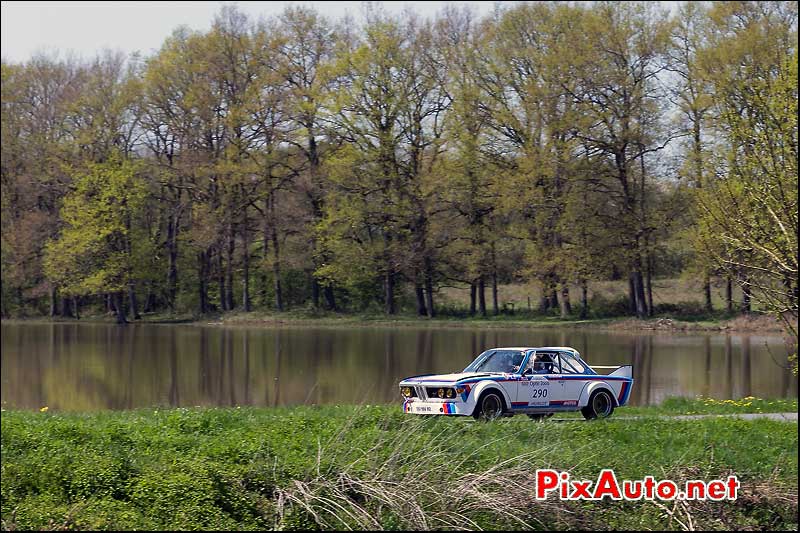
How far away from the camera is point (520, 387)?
35.7 feet

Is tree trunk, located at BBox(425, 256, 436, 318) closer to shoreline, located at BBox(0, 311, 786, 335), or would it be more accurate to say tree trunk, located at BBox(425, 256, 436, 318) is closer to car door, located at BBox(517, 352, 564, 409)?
shoreline, located at BBox(0, 311, 786, 335)

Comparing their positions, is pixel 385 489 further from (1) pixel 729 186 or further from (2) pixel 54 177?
(2) pixel 54 177

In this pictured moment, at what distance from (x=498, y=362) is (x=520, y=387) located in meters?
0.53

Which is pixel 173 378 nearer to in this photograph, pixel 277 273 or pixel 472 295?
pixel 472 295

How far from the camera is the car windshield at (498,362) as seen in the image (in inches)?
441

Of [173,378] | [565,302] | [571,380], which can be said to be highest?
[565,302]

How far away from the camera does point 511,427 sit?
474 inches

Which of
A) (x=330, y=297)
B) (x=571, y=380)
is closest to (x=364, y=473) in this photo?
(x=571, y=380)

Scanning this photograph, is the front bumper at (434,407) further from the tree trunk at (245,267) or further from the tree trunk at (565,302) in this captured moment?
the tree trunk at (245,267)

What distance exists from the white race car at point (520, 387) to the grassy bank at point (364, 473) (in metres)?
0.73

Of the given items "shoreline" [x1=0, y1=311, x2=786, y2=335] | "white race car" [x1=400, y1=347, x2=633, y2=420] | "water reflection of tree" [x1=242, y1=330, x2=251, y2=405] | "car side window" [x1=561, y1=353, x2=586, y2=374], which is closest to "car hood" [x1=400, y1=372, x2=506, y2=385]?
"white race car" [x1=400, y1=347, x2=633, y2=420]

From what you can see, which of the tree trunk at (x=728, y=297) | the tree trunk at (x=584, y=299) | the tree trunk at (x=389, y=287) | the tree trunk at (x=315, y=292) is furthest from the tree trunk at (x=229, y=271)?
the tree trunk at (x=728, y=297)

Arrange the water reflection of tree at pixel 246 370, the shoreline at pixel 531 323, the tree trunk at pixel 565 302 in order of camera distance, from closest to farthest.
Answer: the water reflection of tree at pixel 246 370, the shoreline at pixel 531 323, the tree trunk at pixel 565 302

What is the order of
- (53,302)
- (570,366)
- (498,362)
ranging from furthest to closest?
(53,302), (570,366), (498,362)
